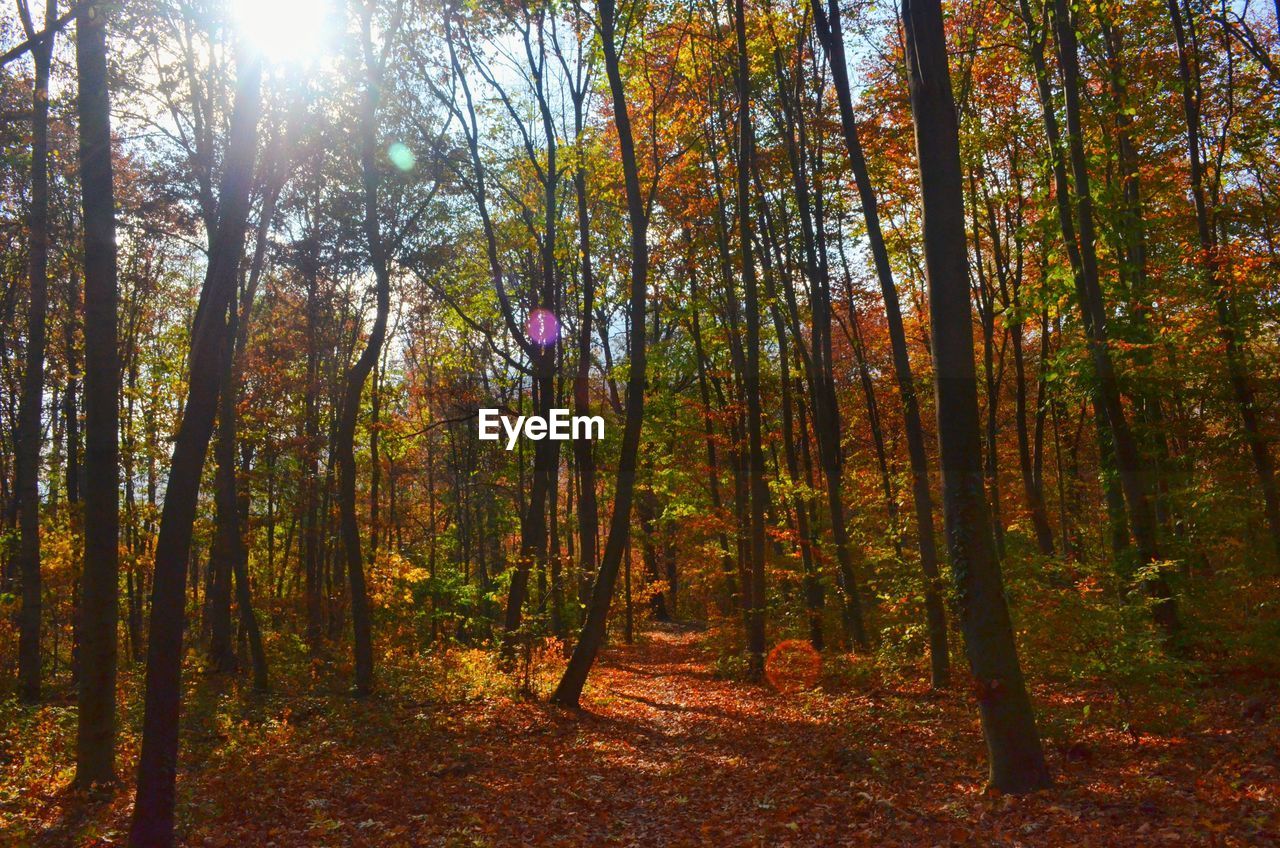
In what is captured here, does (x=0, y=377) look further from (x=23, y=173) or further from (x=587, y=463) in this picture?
(x=587, y=463)

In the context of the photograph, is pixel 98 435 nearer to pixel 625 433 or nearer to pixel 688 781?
pixel 625 433

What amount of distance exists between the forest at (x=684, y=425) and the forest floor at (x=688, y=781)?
0.07 metres

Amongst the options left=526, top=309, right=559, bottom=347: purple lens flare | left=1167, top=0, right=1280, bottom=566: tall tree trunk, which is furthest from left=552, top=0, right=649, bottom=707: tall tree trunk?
left=1167, top=0, right=1280, bottom=566: tall tree trunk

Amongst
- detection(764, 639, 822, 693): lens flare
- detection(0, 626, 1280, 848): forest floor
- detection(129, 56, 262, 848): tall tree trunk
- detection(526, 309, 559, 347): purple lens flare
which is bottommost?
detection(764, 639, 822, 693): lens flare

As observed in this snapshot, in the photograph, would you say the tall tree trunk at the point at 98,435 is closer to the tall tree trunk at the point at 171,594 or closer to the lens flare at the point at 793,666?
the tall tree trunk at the point at 171,594

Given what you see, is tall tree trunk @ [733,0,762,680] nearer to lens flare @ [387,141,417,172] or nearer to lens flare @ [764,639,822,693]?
lens flare @ [764,639,822,693]

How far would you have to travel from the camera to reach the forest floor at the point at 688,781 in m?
6.25

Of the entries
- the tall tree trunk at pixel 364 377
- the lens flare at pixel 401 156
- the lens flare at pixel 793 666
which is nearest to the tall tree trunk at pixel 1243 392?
the lens flare at pixel 793 666

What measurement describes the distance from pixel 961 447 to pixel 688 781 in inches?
186

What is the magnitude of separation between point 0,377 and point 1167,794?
24166 millimetres

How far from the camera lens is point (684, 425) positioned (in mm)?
23047

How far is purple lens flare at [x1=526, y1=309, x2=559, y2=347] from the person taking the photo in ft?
53.4

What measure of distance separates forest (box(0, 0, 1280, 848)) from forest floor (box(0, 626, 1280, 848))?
2.8 inches

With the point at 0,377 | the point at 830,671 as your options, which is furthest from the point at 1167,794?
the point at 0,377
